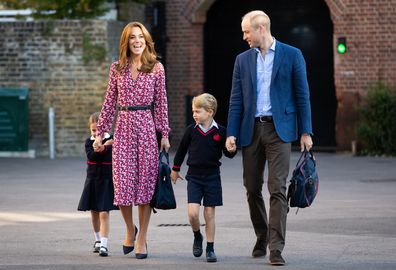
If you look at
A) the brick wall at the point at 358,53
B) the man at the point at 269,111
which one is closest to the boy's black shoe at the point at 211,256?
the man at the point at 269,111

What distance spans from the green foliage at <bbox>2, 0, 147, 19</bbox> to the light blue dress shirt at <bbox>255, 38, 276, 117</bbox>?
15.2m

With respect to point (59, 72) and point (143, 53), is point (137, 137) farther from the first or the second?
point (59, 72)

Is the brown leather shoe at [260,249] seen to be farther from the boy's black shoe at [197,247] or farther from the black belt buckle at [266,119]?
the black belt buckle at [266,119]

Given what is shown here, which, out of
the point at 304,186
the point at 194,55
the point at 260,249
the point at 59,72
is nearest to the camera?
the point at 304,186

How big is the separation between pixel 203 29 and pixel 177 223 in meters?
14.6

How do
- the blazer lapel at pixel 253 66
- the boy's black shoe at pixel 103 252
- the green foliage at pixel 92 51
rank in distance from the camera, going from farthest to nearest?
the green foliage at pixel 92 51 → the boy's black shoe at pixel 103 252 → the blazer lapel at pixel 253 66

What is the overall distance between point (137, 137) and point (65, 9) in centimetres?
1524

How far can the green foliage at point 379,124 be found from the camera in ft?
78.0

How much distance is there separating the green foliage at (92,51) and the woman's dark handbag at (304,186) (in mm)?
15001

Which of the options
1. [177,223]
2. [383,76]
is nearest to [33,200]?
[177,223]

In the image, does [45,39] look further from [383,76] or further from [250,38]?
[250,38]

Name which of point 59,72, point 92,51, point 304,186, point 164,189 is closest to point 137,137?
point 164,189

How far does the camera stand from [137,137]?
9.66m

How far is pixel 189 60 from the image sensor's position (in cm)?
2677
